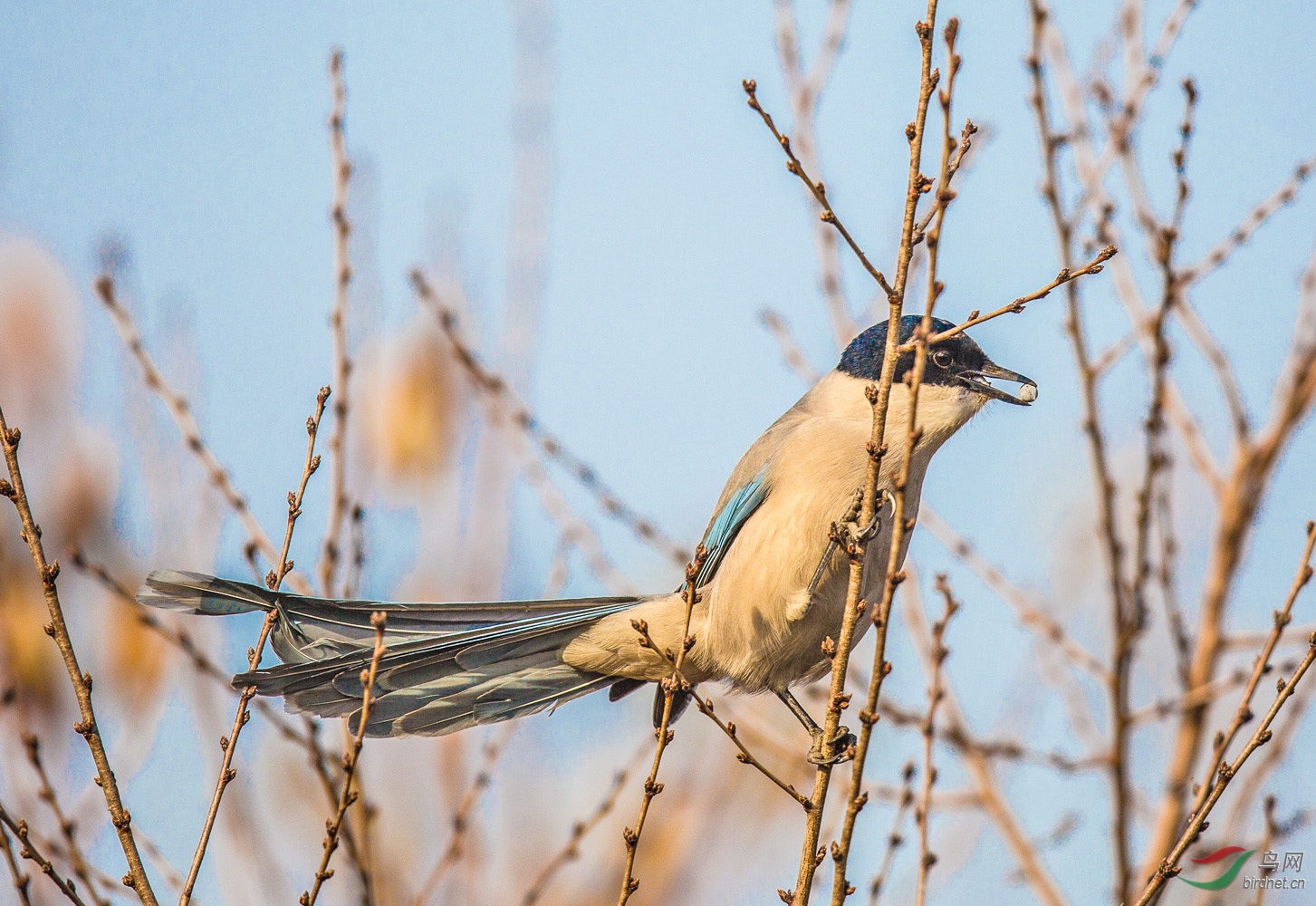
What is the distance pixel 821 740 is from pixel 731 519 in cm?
88

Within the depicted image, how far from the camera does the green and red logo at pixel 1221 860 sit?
3.57 meters

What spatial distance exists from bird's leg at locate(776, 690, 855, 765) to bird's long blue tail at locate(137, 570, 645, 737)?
585 millimetres

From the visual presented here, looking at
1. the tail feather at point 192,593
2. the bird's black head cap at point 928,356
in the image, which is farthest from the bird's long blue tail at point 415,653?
the bird's black head cap at point 928,356

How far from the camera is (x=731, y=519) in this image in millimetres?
3713

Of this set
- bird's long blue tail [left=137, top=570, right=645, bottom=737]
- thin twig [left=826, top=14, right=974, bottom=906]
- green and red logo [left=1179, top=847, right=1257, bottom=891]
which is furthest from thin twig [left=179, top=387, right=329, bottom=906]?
green and red logo [left=1179, top=847, right=1257, bottom=891]

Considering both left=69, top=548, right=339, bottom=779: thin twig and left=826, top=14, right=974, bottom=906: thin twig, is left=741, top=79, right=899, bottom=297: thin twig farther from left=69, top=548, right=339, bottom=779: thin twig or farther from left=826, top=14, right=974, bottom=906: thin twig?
left=69, top=548, right=339, bottom=779: thin twig

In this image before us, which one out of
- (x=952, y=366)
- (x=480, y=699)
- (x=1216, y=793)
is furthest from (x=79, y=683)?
(x=952, y=366)

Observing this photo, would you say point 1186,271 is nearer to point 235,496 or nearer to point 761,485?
point 761,485

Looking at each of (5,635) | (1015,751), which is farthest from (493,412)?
(1015,751)

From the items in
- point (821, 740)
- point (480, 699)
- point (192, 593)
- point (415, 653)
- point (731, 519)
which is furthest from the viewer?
point (731, 519)

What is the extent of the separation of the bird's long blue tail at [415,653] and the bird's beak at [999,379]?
1305 mm

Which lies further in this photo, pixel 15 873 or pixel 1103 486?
pixel 1103 486

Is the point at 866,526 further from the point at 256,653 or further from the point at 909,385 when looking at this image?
the point at 256,653

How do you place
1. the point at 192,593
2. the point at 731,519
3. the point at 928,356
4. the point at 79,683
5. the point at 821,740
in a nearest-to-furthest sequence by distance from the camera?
1. the point at 79,683
2. the point at 192,593
3. the point at 821,740
4. the point at 731,519
5. the point at 928,356
